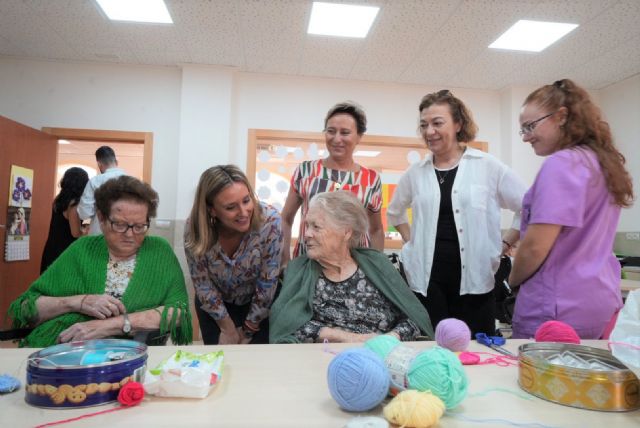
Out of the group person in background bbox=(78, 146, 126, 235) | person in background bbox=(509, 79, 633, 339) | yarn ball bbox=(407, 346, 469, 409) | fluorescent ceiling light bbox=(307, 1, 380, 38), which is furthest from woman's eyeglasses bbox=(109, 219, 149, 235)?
fluorescent ceiling light bbox=(307, 1, 380, 38)

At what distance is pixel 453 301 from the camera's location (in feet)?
5.84

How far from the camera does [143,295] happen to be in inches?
63.8

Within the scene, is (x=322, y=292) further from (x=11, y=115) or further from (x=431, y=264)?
(x=11, y=115)

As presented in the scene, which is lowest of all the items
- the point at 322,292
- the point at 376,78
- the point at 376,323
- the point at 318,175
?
the point at 376,323

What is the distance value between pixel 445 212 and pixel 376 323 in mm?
579

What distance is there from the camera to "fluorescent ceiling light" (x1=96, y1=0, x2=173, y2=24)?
10.2 feet

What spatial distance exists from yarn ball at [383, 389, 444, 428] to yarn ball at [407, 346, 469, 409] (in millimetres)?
31

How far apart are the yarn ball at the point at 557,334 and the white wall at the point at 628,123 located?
13.4 ft

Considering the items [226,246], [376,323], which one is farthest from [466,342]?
[226,246]

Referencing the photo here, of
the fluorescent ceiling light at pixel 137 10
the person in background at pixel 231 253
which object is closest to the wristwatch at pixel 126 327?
the person in background at pixel 231 253

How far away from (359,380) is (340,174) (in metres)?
1.40

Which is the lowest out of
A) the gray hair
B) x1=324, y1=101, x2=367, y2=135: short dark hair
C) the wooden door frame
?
the gray hair

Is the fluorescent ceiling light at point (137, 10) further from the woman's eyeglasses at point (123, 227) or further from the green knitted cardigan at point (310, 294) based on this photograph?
the green knitted cardigan at point (310, 294)

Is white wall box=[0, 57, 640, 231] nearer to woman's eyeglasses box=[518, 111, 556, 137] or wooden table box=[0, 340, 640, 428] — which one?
woman's eyeglasses box=[518, 111, 556, 137]
